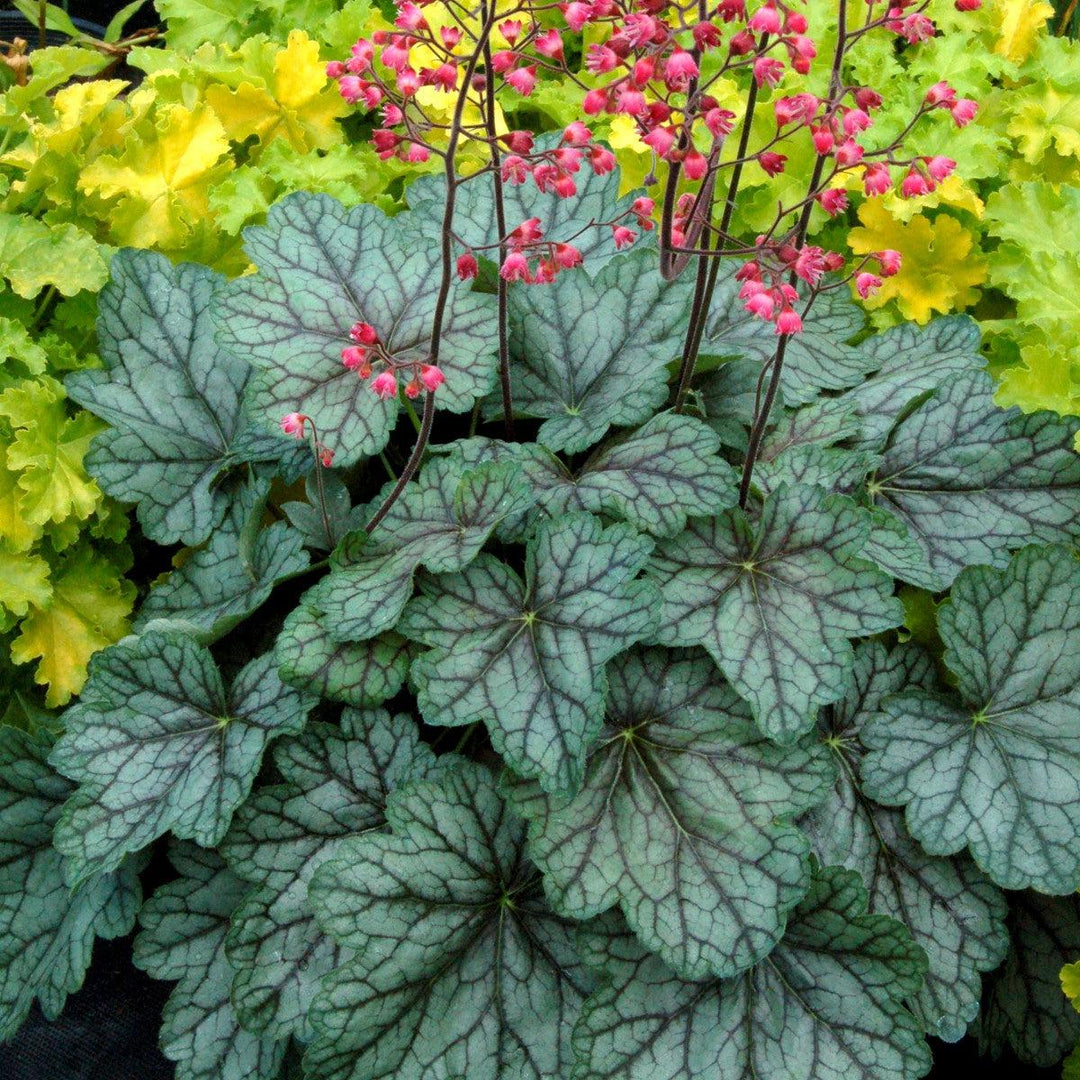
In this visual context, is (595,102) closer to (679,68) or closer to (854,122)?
(679,68)

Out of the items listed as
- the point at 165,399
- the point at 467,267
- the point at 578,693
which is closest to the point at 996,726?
the point at 578,693

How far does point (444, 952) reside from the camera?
1.43 meters

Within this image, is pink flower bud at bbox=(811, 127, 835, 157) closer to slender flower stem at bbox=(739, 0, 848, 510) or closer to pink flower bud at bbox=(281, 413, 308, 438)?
slender flower stem at bbox=(739, 0, 848, 510)

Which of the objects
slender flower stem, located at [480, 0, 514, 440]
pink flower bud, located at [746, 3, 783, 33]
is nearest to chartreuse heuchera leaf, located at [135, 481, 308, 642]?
slender flower stem, located at [480, 0, 514, 440]

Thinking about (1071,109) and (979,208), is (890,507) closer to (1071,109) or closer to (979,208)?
(979,208)

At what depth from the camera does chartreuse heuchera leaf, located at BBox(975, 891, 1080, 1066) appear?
1.54m

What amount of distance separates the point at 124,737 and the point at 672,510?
0.80 m

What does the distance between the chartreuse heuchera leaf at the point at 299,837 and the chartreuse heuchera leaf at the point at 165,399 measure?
0.43m

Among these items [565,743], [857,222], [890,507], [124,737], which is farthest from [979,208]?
[124,737]

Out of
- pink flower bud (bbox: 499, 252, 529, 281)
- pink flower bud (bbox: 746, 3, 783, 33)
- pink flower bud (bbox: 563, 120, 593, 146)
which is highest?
pink flower bud (bbox: 746, 3, 783, 33)

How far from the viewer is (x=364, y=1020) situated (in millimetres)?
1375

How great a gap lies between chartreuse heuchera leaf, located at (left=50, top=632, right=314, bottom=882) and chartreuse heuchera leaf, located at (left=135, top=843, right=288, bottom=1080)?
0.12 meters

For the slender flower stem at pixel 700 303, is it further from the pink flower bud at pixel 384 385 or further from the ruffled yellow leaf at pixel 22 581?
the ruffled yellow leaf at pixel 22 581

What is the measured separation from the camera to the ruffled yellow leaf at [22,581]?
5.67 feet
